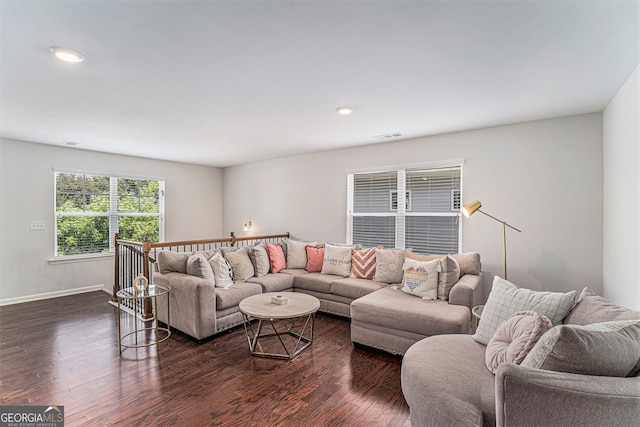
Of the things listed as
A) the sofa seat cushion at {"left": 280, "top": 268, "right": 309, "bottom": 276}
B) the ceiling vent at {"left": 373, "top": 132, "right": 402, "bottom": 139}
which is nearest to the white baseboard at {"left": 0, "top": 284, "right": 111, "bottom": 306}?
the sofa seat cushion at {"left": 280, "top": 268, "right": 309, "bottom": 276}

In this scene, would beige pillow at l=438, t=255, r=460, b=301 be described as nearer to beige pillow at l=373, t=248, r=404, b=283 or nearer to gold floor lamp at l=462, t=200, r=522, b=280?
gold floor lamp at l=462, t=200, r=522, b=280

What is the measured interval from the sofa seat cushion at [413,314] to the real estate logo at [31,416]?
2370mm

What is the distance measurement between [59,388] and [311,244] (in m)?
3.29

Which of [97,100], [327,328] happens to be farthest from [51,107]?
[327,328]

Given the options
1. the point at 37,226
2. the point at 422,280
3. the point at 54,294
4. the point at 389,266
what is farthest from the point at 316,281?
the point at 37,226

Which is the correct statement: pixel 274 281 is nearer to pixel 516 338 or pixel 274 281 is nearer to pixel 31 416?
pixel 31 416

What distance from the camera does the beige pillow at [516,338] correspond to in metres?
1.53

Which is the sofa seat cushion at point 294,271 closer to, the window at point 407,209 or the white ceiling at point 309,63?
the window at point 407,209

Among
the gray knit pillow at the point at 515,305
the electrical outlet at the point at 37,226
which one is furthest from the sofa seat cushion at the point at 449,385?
the electrical outlet at the point at 37,226

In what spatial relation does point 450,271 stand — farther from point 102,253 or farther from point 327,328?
point 102,253

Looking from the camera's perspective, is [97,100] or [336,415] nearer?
[336,415]

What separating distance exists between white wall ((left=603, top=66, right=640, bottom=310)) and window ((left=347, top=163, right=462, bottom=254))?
1.43 metres

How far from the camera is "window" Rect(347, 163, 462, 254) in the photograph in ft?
13.3

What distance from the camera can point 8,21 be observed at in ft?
5.47
